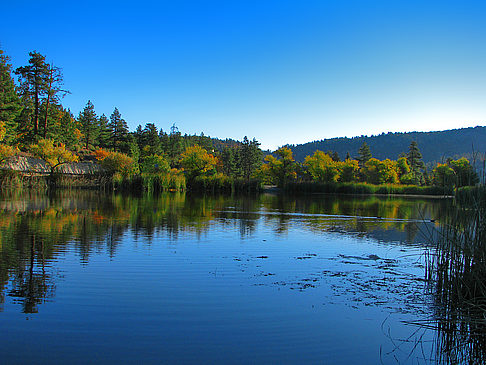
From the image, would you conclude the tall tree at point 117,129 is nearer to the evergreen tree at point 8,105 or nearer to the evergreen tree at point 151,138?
the evergreen tree at point 151,138

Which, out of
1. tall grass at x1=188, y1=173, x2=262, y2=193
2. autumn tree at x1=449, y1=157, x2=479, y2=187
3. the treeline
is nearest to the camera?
autumn tree at x1=449, y1=157, x2=479, y2=187

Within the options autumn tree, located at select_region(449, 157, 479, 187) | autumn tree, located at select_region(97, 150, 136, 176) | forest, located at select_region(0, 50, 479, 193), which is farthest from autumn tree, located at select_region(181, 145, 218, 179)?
autumn tree, located at select_region(449, 157, 479, 187)

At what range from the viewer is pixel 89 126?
84625mm

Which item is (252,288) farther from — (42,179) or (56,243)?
(42,179)

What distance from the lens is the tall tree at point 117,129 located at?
266 ft

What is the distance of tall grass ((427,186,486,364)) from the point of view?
509cm

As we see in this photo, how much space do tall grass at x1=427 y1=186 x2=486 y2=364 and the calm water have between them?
298 mm

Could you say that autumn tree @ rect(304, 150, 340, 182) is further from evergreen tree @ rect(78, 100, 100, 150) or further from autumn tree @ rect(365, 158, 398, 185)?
evergreen tree @ rect(78, 100, 100, 150)

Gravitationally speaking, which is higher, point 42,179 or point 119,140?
point 119,140

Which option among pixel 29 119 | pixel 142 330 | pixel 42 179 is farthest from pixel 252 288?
pixel 29 119

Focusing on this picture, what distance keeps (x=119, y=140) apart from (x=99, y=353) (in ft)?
268

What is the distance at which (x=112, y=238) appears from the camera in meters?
12.3

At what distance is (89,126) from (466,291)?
290 feet

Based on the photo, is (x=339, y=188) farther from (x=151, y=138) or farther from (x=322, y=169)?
(x=151, y=138)
